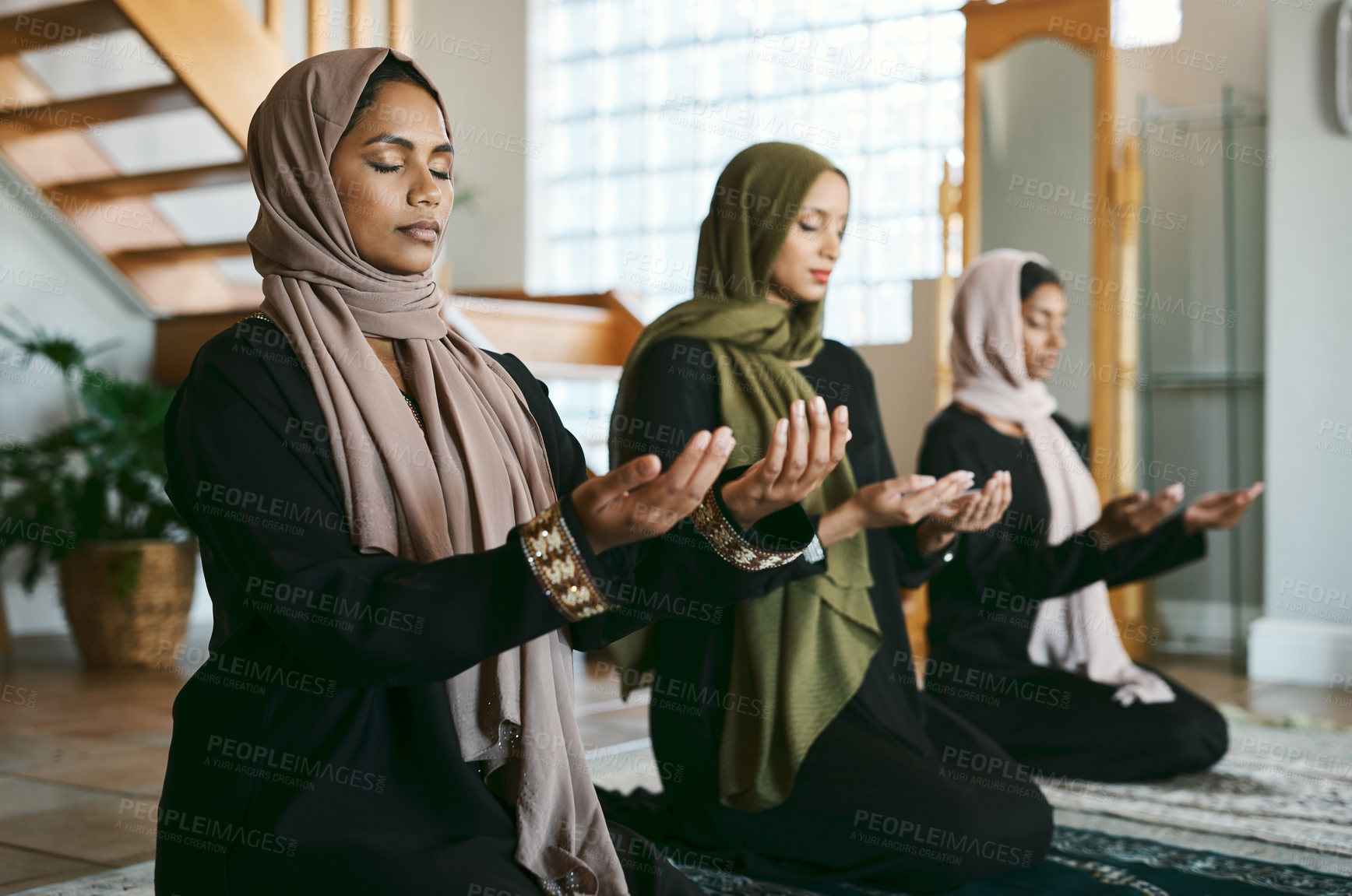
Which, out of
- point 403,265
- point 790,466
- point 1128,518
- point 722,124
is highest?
point 722,124

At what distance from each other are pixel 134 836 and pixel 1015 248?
3.60 m

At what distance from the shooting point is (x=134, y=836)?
92.2 inches

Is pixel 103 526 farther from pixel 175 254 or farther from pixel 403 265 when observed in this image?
pixel 403 265

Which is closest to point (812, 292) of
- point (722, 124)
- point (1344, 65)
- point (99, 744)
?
point (99, 744)

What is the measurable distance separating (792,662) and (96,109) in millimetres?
3475

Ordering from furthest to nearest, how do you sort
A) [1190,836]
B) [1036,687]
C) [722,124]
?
[722,124]
[1036,687]
[1190,836]

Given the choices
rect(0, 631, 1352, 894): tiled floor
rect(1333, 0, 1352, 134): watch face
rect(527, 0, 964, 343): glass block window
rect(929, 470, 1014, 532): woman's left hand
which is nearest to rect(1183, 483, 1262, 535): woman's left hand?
rect(929, 470, 1014, 532): woman's left hand

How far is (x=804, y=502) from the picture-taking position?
7.11ft

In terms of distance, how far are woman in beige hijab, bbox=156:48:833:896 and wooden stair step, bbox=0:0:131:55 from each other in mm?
2963

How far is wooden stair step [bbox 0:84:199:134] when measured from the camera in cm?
415

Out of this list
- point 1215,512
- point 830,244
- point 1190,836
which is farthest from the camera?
point 1215,512

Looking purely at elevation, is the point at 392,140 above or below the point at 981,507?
above

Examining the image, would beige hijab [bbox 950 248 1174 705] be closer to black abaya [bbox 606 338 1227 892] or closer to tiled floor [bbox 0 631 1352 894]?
black abaya [bbox 606 338 1227 892]

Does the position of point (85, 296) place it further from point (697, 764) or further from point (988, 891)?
point (988, 891)
